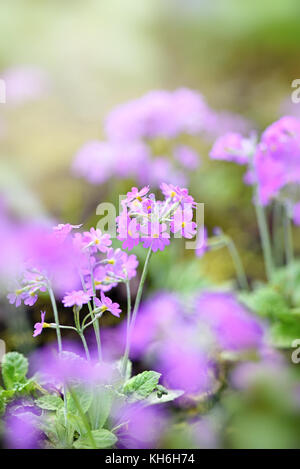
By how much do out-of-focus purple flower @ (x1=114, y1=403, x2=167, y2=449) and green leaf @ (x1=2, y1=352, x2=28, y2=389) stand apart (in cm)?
13

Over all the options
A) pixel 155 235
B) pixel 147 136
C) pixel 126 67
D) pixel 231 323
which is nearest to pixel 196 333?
pixel 231 323

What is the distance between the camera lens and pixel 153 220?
50 centimetres

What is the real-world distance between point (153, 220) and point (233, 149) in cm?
32

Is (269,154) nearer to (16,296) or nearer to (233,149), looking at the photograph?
(233,149)

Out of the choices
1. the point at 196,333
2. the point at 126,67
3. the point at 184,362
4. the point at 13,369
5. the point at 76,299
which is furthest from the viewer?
the point at 126,67

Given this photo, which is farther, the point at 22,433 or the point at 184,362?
the point at 184,362

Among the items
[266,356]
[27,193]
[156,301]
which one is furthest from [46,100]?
[266,356]

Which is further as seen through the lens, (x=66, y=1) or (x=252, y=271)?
(x=66, y=1)

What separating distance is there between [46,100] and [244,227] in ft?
3.51

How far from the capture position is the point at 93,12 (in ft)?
7.82

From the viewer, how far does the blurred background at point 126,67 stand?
5.29 feet

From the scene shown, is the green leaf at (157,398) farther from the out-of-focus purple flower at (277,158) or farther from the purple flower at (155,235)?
the out-of-focus purple flower at (277,158)

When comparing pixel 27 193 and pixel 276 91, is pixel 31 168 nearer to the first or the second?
pixel 27 193

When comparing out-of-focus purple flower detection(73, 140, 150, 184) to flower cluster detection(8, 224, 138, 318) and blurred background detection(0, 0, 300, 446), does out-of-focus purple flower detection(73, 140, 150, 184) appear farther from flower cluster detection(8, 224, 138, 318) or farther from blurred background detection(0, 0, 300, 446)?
flower cluster detection(8, 224, 138, 318)
